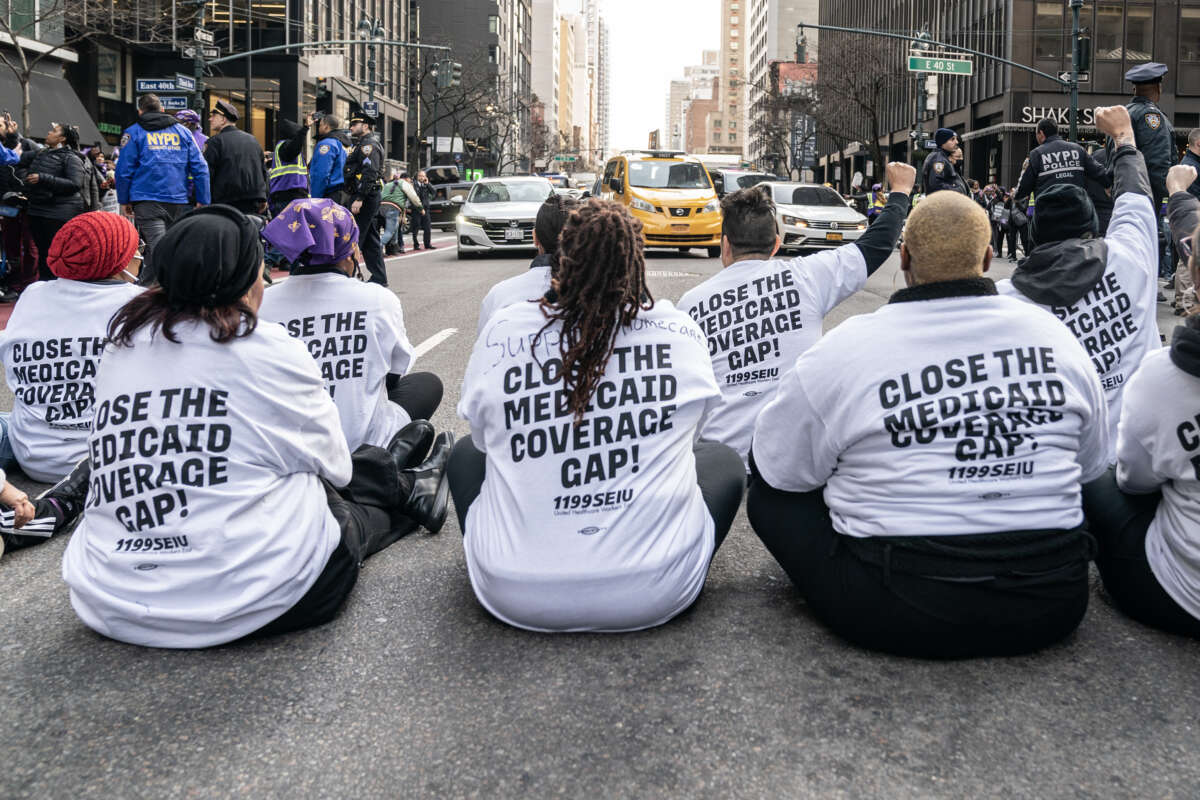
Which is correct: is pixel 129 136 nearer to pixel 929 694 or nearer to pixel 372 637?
pixel 372 637

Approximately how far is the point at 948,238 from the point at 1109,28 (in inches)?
1891

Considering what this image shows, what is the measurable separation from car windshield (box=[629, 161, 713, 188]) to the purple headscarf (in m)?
18.4

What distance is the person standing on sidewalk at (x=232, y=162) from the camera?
38.4ft

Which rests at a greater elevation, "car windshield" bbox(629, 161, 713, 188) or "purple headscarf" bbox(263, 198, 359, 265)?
"car windshield" bbox(629, 161, 713, 188)

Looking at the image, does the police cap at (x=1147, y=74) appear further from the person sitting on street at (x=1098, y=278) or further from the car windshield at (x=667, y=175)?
the car windshield at (x=667, y=175)

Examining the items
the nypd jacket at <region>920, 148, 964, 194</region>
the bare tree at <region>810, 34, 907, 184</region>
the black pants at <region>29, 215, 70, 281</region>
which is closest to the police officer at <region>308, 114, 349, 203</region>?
the black pants at <region>29, 215, 70, 281</region>

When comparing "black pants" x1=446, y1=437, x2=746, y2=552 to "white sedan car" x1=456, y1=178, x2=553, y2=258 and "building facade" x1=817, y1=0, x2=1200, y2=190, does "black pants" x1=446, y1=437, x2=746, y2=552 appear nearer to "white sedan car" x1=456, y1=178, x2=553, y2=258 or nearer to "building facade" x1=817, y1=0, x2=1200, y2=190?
"white sedan car" x1=456, y1=178, x2=553, y2=258

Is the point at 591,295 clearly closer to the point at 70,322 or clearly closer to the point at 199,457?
the point at 199,457

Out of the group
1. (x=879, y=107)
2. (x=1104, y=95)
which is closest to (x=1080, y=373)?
(x=1104, y=95)

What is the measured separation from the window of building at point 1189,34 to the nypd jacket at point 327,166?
43.2 meters

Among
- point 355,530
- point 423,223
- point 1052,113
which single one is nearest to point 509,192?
point 423,223

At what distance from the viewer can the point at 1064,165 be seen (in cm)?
1017

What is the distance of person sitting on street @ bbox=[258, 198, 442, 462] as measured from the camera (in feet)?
15.0

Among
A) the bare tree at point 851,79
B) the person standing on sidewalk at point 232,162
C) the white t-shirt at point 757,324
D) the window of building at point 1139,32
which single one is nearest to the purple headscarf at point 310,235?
the white t-shirt at point 757,324
